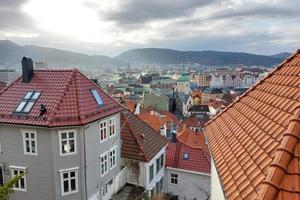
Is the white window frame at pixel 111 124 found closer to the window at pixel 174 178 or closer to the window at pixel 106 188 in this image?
the window at pixel 106 188

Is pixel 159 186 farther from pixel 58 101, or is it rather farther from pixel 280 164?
pixel 280 164

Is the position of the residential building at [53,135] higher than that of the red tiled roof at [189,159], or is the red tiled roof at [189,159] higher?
the residential building at [53,135]

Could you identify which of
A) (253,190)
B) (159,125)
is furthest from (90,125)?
(159,125)

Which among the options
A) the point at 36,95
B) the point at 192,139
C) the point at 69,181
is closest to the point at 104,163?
the point at 69,181

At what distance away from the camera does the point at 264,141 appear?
18.1 ft

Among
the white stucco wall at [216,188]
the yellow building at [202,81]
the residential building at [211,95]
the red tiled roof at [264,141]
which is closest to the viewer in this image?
the red tiled roof at [264,141]

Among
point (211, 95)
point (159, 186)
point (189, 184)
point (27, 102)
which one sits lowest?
point (211, 95)

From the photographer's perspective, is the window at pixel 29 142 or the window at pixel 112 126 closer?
the window at pixel 29 142

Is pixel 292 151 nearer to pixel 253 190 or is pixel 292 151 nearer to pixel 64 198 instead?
pixel 253 190

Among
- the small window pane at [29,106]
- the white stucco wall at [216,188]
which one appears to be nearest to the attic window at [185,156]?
the small window pane at [29,106]

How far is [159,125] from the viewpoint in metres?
38.3

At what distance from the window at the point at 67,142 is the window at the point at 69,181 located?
1.20 metres

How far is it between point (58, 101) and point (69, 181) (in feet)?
16.8

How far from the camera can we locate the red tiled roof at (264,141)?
12.4 feet
